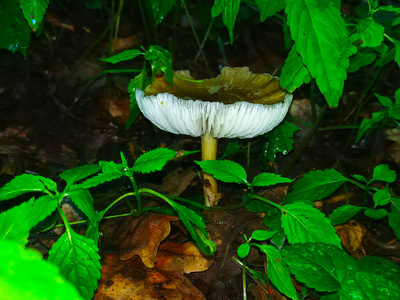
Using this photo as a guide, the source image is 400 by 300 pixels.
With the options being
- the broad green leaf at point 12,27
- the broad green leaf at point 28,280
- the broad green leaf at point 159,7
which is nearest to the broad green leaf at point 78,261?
the broad green leaf at point 28,280

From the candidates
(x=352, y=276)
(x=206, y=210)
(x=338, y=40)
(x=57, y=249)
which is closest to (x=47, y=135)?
(x=206, y=210)

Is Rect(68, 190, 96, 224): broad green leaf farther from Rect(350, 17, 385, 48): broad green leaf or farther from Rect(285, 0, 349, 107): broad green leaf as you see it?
Rect(350, 17, 385, 48): broad green leaf

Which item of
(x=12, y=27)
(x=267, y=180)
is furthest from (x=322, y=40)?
(x=12, y=27)

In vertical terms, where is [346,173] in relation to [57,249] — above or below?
below

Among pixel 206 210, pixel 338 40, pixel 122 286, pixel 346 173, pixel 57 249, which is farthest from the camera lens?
pixel 346 173

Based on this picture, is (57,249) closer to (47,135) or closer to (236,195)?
(236,195)

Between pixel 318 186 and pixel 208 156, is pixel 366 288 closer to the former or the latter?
pixel 318 186

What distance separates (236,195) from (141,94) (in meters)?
1.07

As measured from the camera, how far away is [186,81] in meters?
2.65

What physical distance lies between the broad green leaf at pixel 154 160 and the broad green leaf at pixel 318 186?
3.34 feet

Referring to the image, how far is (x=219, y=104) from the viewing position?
2.06 m

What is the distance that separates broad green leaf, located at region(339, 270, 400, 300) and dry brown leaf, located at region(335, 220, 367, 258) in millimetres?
964

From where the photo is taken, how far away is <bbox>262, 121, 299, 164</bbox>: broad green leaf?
282cm

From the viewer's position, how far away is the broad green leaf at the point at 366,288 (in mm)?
1368
